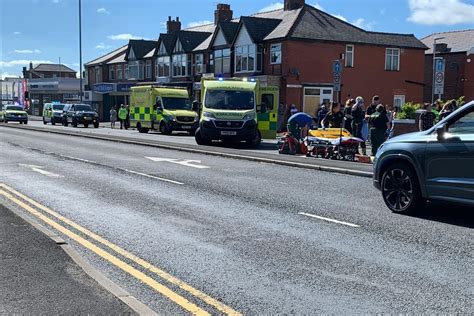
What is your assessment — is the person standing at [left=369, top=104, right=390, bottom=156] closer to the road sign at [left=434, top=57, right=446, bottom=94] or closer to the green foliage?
the road sign at [left=434, top=57, right=446, bottom=94]

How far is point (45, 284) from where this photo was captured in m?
4.57

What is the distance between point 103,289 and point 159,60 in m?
52.2

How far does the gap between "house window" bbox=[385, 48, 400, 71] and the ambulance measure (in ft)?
72.5

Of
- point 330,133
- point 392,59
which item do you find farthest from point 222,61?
point 330,133

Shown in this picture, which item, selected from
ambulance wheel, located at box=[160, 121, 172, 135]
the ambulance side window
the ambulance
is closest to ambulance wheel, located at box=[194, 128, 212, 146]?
the ambulance

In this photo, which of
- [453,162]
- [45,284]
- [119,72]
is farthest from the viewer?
[119,72]

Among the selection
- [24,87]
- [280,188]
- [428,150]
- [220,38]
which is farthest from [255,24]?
[24,87]

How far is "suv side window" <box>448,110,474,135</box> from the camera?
24.2ft

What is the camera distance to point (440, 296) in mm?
4609

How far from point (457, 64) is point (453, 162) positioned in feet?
152

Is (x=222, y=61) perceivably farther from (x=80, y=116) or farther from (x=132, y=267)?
(x=132, y=267)

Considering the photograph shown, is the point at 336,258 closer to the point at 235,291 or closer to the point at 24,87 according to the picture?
the point at 235,291

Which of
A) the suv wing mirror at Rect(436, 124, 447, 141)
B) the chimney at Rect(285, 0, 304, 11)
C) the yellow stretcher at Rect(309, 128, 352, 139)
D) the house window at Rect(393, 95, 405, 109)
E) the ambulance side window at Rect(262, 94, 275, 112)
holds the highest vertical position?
the chimney at Rect(285, 0, 304, 11)

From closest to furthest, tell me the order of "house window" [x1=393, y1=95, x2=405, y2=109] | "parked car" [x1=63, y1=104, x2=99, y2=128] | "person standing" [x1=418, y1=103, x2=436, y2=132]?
"person standing" [x1=418, y1=103, x2=436, y2=132] → "parked car" [x1=63, y1=104, x2=99, y2=128] → "house window" [x1=393, y1=95, x2=405, y2=109]
